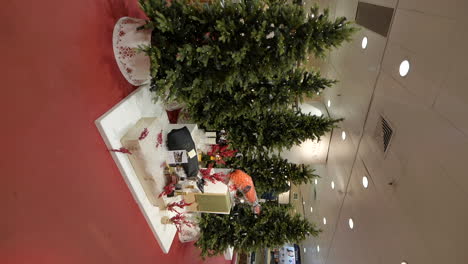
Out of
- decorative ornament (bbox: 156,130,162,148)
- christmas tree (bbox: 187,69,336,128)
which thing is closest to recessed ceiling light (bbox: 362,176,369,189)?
christmas tree (bbox: 187,69,336,128)

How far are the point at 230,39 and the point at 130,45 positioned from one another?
77 cm

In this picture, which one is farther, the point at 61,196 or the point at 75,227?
the point at 75,227

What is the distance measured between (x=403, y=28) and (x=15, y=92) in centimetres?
240

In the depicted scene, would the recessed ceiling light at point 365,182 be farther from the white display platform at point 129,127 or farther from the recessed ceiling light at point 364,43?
the white display platform at point 129,127

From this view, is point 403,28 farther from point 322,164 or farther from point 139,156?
point 322,164

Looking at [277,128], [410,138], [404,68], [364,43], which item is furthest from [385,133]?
[277,128]

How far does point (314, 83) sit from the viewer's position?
8.03 feet

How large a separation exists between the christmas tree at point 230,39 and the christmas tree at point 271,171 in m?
1.43

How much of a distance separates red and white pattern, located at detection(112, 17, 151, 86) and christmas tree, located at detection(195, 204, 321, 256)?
187 centimetres

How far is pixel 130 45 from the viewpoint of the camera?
6.79 feet

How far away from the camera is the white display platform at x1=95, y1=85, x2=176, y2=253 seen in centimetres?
200

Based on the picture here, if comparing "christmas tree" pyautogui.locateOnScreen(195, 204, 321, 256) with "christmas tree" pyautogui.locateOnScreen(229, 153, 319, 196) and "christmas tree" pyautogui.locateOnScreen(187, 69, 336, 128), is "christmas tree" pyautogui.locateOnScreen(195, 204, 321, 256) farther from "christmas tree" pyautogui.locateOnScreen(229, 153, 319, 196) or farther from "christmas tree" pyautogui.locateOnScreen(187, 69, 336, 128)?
"christmas tree" pyautogui.locateOnScreen(187, 69, 336, 128)

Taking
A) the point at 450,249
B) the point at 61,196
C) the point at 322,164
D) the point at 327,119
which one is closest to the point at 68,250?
the point at 61,196

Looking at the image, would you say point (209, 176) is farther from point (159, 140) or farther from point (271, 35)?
point (271, 35)
